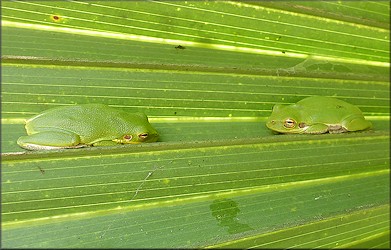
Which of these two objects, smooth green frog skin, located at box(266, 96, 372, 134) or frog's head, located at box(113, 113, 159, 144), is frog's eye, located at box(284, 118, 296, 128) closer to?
smooth green frog skin, located at box(266, 96, 372, 134)

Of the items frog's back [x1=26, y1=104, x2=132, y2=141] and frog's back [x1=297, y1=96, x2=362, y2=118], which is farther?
frog's back [x1=297, y1=96, x2=362, y2=118]

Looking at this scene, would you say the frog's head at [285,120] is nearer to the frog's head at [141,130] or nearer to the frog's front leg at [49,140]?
the frog's head at [141,130]

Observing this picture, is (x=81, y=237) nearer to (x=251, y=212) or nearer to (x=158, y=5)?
(x=251, y=212)

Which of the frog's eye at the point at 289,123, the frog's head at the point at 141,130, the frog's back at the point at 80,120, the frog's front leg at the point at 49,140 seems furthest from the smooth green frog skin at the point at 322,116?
the frog's front leg at the point at 49,140

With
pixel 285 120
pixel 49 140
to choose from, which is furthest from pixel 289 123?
pixel 49 140

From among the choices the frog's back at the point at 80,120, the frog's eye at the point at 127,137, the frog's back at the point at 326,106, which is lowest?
the frog's eye at the point at 127,137

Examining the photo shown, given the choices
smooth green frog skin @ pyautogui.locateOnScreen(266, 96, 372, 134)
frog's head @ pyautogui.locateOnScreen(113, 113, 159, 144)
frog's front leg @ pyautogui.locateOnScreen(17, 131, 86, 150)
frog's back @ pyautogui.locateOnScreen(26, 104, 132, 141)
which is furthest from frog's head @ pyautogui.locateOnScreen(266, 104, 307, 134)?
frog's front leg @ pyautogui.locateOnScreen(17, 131, 86, 150)

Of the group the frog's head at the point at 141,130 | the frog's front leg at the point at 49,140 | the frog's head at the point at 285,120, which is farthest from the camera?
the frog's head at the point at 285,120
